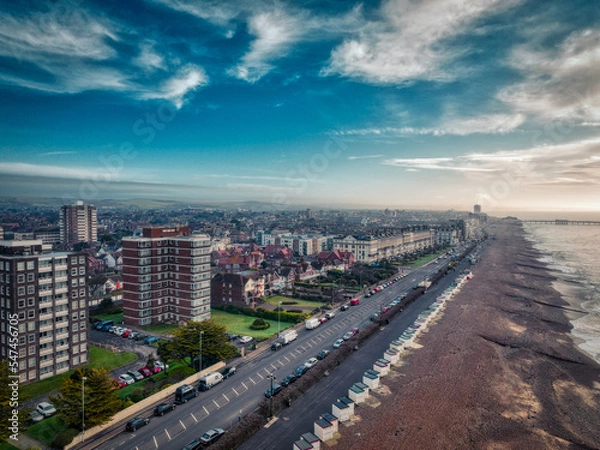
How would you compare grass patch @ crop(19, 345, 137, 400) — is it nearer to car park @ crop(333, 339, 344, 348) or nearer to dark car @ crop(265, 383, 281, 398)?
dark car @ crop(265, 383, 281, 398)

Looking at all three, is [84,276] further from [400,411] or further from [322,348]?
[400,411]

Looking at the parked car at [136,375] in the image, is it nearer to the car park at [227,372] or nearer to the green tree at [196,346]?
the green tree at [196,346]

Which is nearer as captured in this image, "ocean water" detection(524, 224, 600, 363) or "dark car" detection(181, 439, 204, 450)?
"dark car" detection(181, 439, 204, 450)

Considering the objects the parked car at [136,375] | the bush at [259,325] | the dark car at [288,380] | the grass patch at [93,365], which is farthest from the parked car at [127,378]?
the bush at [259,325]

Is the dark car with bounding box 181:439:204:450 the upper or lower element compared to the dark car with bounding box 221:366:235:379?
upper

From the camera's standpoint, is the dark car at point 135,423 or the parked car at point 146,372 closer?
the dark car at point 135,423

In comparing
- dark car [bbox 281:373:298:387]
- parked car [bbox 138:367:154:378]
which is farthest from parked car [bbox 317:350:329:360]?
parked car [bbox 138:367:154:378]
